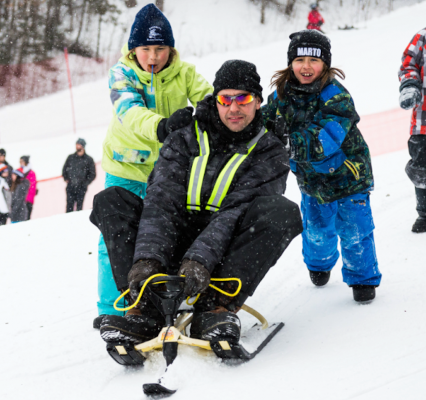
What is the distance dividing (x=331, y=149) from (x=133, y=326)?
4.20 ft

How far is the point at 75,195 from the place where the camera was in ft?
27.1

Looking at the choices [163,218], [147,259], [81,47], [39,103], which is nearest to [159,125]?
[163,218]

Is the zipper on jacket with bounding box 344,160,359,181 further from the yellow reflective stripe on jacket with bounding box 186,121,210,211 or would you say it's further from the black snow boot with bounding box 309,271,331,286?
the yellow reflective stripe on jacket with bounding box 186,121,210,211

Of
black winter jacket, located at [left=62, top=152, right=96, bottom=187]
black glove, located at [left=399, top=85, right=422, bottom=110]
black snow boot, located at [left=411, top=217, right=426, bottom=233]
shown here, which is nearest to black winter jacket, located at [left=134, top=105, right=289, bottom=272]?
black glove, located at [left=399, top=85, right=422, bottom=110]

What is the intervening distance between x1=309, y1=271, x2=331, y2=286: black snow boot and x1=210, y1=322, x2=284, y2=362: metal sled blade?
0.71 meters

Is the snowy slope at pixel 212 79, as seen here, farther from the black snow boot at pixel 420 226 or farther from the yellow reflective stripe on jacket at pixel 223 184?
the yellow reflective stripe on jacket at pixel 223 184

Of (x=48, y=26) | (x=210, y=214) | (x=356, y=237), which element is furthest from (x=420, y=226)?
(x=48, y=26)

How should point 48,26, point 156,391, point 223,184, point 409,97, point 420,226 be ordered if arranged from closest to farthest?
point 156,391, point 223,184, point 409,97, point 420,226, point 48,26

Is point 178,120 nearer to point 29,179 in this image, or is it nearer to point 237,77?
point 237,77

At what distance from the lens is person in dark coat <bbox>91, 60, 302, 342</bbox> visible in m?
2.14

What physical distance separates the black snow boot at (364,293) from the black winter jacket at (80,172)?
603cm

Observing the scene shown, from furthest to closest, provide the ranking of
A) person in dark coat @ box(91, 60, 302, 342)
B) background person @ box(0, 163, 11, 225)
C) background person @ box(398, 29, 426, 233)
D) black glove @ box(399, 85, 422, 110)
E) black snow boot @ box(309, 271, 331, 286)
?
background person @ box(0, 163, 11, 225) < background person @ box(398, 29, 426, 233) < black glove @ box(399, 85, 422, 110) < black snow boot @ box(309, 271, 331, 286) < person in dark coat @ box(91, 60, 302, 342)

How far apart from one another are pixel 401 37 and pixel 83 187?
47.7 ft

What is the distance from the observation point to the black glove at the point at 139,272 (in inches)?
82.7
